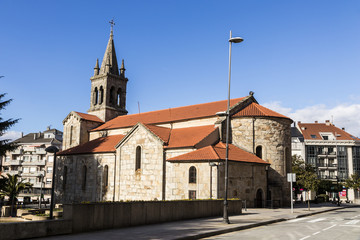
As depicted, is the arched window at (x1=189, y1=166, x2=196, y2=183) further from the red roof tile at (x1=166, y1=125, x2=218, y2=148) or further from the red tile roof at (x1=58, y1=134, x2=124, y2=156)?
the red tile roof at (x1=58, y1=134, x2=124, y2=156)

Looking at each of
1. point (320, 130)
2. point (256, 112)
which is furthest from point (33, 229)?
point (320, 130)

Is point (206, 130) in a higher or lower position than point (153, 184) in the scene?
higher

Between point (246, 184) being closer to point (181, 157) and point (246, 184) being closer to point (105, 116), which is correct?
point (181, 157)

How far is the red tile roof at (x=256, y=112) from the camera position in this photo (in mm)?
37625

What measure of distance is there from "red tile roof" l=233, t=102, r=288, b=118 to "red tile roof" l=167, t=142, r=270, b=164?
4.90m

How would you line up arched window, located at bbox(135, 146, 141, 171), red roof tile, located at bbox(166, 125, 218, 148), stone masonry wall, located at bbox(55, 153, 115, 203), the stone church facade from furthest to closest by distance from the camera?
stone masonry wall, located at bbox(55, 153, 115, 203) → arched window, located at bbox(135, 146, 141, 171) → red roof tile, located at bbox(166, 125, 218, 148) → the stone church facade

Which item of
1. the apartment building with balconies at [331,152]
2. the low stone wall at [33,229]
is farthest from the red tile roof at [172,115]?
the apartment building with balconies at [331,152]

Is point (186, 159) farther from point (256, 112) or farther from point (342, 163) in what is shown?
point (342, 163)

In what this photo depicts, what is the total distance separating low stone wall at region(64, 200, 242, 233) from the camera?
13063 mm

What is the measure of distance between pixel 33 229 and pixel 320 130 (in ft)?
252

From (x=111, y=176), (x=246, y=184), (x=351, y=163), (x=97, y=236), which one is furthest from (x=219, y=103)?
(x=351, y=163)

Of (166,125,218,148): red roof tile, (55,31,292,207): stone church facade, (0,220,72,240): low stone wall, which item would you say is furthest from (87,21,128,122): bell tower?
(0,220,72,240): low stone wall

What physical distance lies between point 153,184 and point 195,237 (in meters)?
22.2

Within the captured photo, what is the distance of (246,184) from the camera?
32.5 m
